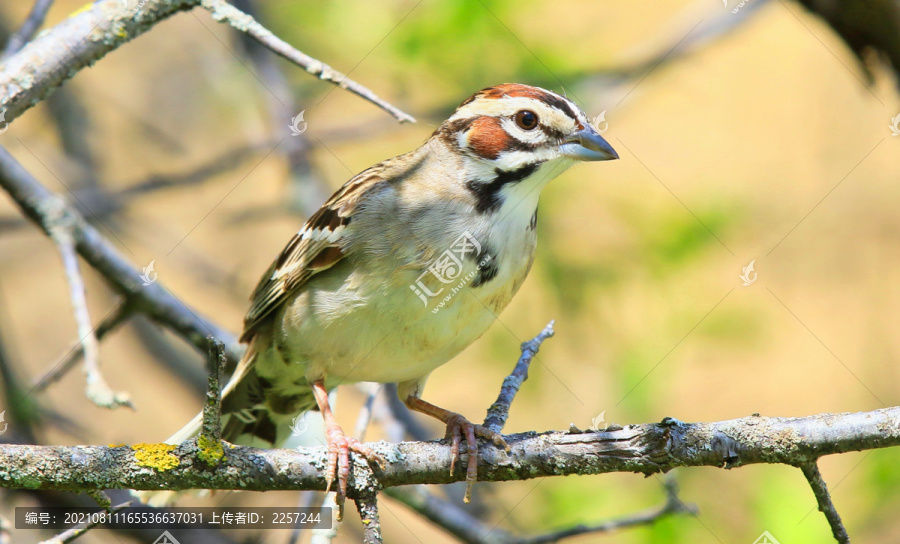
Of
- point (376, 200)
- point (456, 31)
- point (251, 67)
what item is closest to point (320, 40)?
point (251, 67)

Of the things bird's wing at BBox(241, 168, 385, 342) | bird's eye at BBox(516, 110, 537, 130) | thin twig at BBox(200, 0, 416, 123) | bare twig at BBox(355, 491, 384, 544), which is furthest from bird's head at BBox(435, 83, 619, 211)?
bare twig at BBox(355, 491, 384, 544)

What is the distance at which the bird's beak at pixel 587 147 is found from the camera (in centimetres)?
372

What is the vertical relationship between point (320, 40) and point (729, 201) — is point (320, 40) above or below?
above

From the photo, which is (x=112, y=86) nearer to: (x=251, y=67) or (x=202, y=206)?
(x=202, y=206)

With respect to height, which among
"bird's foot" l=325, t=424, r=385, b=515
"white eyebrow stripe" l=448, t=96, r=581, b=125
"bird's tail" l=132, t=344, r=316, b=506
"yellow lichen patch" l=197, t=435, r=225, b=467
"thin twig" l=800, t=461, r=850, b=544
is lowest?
"thin twig" l=800, t=461, r=850, b=544

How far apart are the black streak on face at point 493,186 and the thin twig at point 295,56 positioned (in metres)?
0.85

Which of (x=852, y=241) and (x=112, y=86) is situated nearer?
(x=852, y=241)

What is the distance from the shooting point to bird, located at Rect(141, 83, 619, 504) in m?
3.59

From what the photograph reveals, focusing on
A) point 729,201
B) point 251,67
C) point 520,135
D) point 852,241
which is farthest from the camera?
point 852,241

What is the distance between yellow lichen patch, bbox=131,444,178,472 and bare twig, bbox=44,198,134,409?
0.32 m

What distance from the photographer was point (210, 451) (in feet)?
9.04

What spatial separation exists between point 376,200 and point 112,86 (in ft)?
19.7

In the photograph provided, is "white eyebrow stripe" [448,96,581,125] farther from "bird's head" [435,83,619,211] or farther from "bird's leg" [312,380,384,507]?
"bird's leg" [312,380,384,507]

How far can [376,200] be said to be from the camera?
12.6 feet
